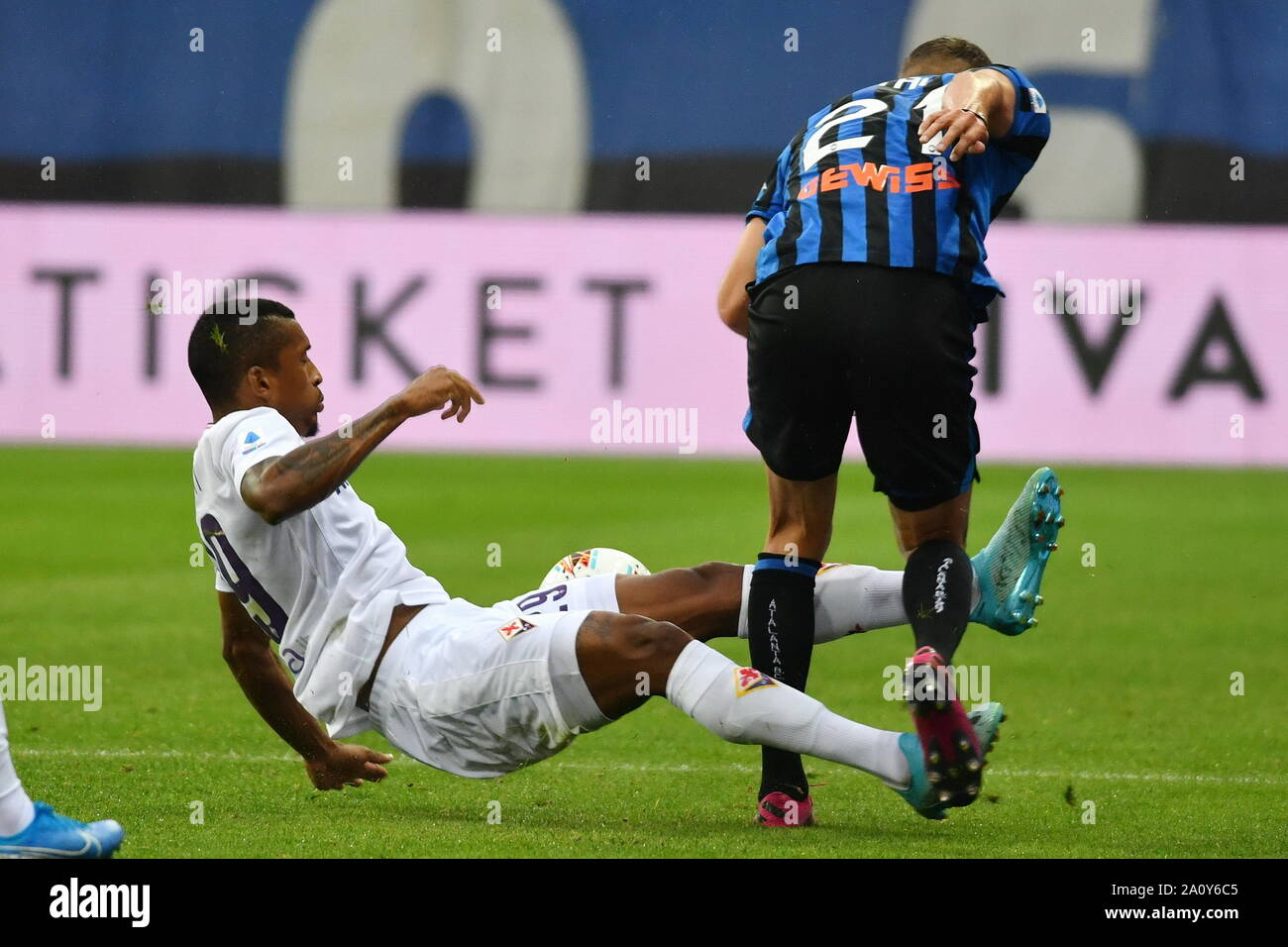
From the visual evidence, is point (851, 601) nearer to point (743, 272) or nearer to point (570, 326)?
point (743, 272)

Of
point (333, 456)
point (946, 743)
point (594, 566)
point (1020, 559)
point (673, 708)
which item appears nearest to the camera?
point (946, 743)

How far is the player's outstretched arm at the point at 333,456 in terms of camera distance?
3533 millimetres

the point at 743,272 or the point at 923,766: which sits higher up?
the point at 743,272

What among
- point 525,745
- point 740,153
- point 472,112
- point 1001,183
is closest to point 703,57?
point 740,153

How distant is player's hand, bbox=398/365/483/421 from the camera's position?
3527 mm

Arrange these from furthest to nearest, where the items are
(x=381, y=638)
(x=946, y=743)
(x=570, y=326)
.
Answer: (x=570, y=326) < (x=381, y=638) < (x=946, y=743)

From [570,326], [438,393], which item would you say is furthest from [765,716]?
[570,326]

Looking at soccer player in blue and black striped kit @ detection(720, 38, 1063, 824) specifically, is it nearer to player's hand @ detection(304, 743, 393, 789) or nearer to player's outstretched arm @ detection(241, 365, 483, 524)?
player's outstretched arm @ detection(241, 365, 483, 524)

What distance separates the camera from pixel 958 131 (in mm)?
3871

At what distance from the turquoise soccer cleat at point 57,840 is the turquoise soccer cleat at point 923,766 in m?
1.55

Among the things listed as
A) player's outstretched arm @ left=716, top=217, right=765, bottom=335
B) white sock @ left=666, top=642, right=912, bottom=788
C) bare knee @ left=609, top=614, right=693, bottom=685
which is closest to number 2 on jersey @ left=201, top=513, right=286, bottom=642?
bare knee @ left=609, top=614, right=693, bottom=685

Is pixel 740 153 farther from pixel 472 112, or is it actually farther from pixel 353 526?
pixel 353 526

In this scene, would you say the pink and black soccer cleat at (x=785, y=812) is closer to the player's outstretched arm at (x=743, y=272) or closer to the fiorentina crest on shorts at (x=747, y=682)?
the fiorentina crest on shorts at (x=747, y=682)

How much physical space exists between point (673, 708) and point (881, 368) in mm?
2755
